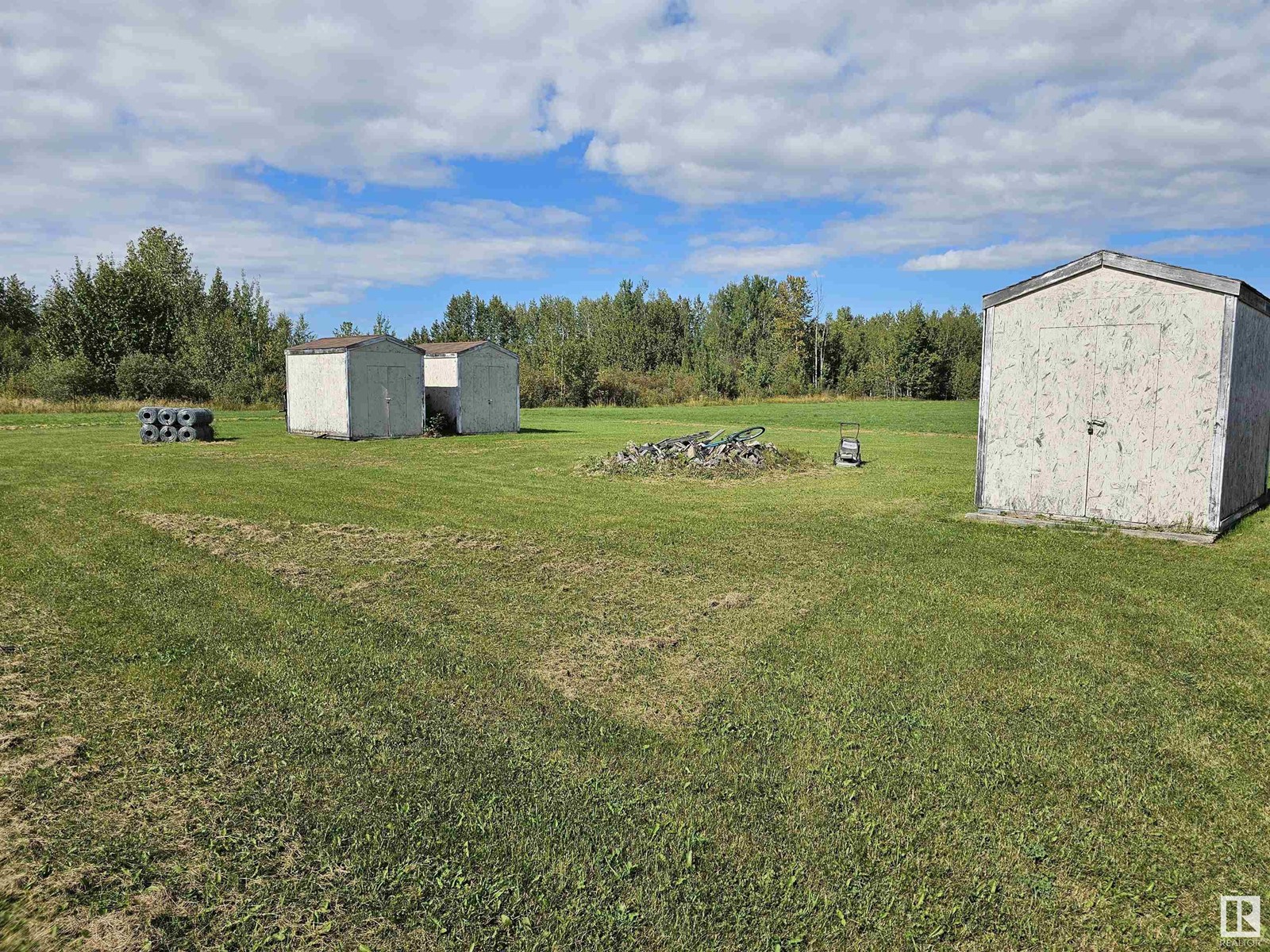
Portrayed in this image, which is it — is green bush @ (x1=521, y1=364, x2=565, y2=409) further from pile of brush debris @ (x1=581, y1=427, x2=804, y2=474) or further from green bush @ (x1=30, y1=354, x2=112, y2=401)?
pile of brush debris @ (x1=581, y1=427, x2=804, y2=474)

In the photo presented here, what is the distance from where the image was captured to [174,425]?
78.0ft

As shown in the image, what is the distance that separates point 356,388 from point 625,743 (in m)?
22.9

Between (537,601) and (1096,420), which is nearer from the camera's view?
(537,601)

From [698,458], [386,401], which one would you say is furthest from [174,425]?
[698,458]

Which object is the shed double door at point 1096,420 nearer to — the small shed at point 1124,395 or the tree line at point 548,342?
the small shed at point 1124,395

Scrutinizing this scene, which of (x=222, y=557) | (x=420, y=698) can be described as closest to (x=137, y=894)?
(x=420, y=698)

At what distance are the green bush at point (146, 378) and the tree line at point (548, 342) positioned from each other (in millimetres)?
73

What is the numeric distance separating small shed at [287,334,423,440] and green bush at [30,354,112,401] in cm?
2177

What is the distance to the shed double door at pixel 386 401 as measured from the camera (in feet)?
84.0

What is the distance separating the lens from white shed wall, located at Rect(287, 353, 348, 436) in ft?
82.7

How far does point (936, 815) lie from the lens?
12.6 feet

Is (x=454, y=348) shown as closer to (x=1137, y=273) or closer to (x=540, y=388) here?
(x=1137, y=273)

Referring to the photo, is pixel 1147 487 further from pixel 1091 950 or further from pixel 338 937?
pixel 338 937

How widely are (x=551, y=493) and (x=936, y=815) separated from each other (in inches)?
422
